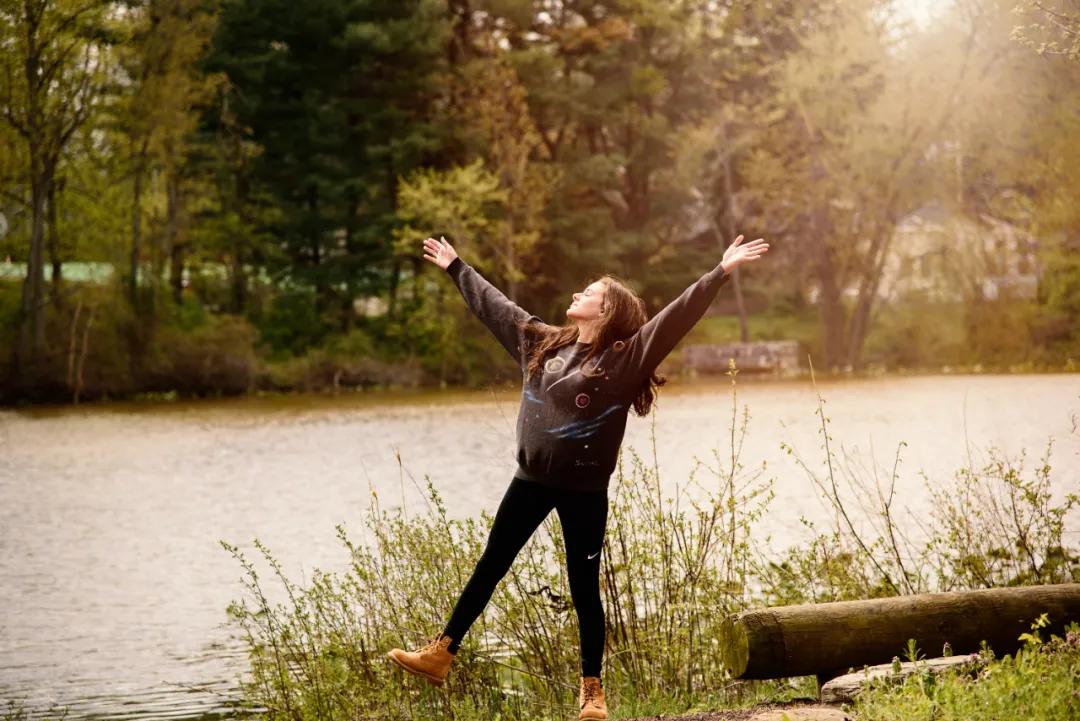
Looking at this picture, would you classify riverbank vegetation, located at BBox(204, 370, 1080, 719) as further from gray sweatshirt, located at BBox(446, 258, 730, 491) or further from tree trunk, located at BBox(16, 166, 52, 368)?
tree trunk, located at BBox(16, 166, 52, 368)

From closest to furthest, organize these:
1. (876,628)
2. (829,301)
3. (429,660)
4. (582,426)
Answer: (582,426) → (429,660) → (876,628) → (829,301)

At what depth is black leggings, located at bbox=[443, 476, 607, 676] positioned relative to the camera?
6.65 meters

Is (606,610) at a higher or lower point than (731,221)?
lower

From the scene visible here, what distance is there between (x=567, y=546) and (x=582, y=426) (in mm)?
592

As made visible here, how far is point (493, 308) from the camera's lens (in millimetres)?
7141

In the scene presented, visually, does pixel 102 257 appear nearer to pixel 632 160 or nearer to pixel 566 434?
pixel 632 160

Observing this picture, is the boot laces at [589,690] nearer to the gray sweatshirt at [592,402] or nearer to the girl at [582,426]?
the girl at [582,426]

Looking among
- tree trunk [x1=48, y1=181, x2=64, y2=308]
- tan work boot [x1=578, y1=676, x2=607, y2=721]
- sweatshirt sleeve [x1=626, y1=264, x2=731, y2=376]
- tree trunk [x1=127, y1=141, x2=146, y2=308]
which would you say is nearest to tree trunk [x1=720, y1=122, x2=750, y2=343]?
tree trunk [x1=127, y1=141, x2=146, y2=308]

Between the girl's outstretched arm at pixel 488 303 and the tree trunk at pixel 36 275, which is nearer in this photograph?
the girl's outstretched arm at pixel 488 303

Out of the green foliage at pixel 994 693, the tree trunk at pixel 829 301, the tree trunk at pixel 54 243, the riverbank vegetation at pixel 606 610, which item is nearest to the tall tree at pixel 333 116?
the tree trunk at pixel 54 243

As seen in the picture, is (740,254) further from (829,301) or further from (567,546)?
(829,301)

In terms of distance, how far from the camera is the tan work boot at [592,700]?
673 cm

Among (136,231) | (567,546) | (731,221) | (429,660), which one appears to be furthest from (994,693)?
(731,221)

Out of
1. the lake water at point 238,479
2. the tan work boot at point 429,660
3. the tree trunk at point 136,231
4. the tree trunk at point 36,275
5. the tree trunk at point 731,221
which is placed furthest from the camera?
the tree trunk at point 731,221
